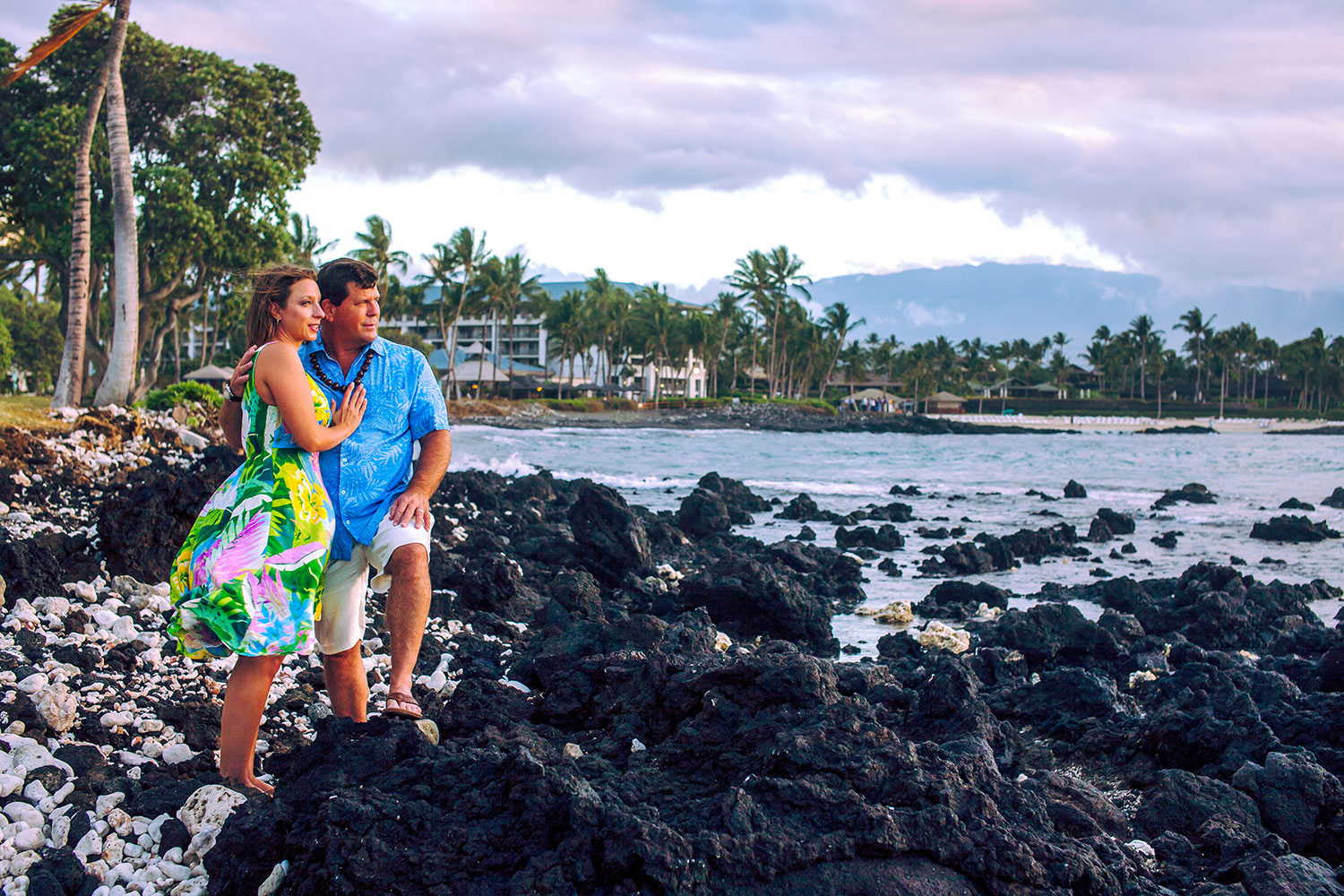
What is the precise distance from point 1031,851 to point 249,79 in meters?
27.9

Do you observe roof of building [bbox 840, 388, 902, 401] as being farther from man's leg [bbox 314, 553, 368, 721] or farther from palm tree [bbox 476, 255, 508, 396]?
man's leg [bbox 314, 553, 368, 721]

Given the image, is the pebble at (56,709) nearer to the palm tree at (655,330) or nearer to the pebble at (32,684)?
the pebble at (32,684)

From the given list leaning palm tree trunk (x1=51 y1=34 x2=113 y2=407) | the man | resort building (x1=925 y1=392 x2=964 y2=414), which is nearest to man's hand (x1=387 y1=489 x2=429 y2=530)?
the man

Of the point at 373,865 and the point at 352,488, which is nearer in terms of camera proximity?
the point at 373,865

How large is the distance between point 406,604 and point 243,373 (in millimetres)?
918

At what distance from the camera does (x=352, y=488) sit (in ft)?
10.6

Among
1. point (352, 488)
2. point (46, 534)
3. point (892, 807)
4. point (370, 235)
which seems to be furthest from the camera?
point (370, 235)

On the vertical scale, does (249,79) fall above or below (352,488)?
above

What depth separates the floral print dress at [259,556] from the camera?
292 cm

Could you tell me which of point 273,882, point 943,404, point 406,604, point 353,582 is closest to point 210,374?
point 353,582

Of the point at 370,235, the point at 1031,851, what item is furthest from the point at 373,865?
the point at 370,235

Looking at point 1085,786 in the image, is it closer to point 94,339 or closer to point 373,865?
point 373,865

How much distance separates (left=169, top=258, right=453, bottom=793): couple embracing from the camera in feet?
9.71

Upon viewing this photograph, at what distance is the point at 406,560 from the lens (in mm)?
3248
